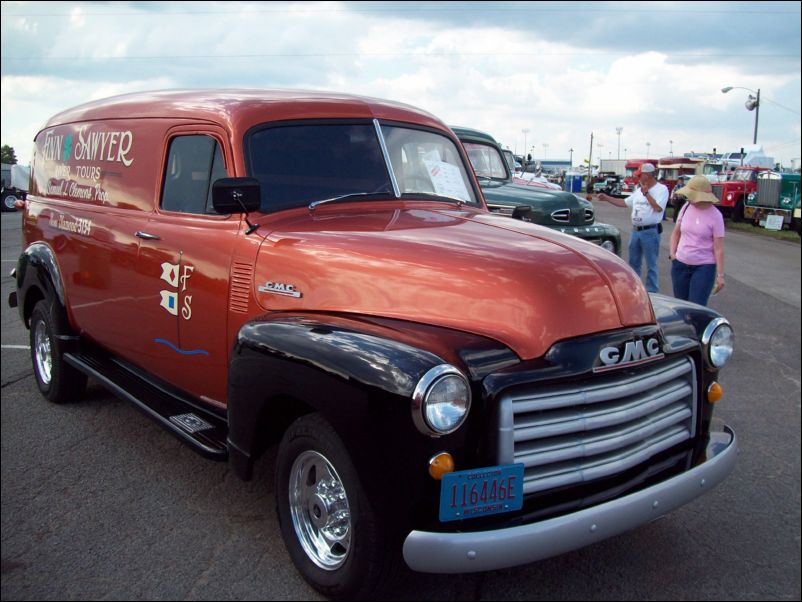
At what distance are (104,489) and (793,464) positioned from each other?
408cm

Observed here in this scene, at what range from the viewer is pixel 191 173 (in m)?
4.24

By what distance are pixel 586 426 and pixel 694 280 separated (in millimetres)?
4749

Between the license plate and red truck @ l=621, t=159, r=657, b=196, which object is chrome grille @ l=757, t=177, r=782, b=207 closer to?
red truck @ l=621, t=159, r=657, b=196

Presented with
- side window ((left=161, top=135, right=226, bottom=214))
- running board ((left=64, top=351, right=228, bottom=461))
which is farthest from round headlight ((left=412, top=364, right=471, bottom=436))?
side window ((left=161, top=135, right=226, bottom=214))

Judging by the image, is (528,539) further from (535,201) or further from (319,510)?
(535,201)

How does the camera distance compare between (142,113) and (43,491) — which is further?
(142,113)

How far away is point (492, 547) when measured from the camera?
8.48ft

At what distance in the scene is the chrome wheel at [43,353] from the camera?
566 cm

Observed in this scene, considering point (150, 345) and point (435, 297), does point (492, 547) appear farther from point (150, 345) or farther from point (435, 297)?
point (150, 345)

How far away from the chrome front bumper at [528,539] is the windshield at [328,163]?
1966mm

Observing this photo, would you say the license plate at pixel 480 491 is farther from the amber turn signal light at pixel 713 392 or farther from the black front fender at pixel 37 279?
the black front fender at pixel 37 279

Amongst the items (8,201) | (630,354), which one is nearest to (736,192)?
(8,201)

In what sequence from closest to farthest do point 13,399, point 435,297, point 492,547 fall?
1. point 492,547
2. point 435,297
3. point 13,399

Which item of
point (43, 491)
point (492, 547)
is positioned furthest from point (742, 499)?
point (43, 491)
